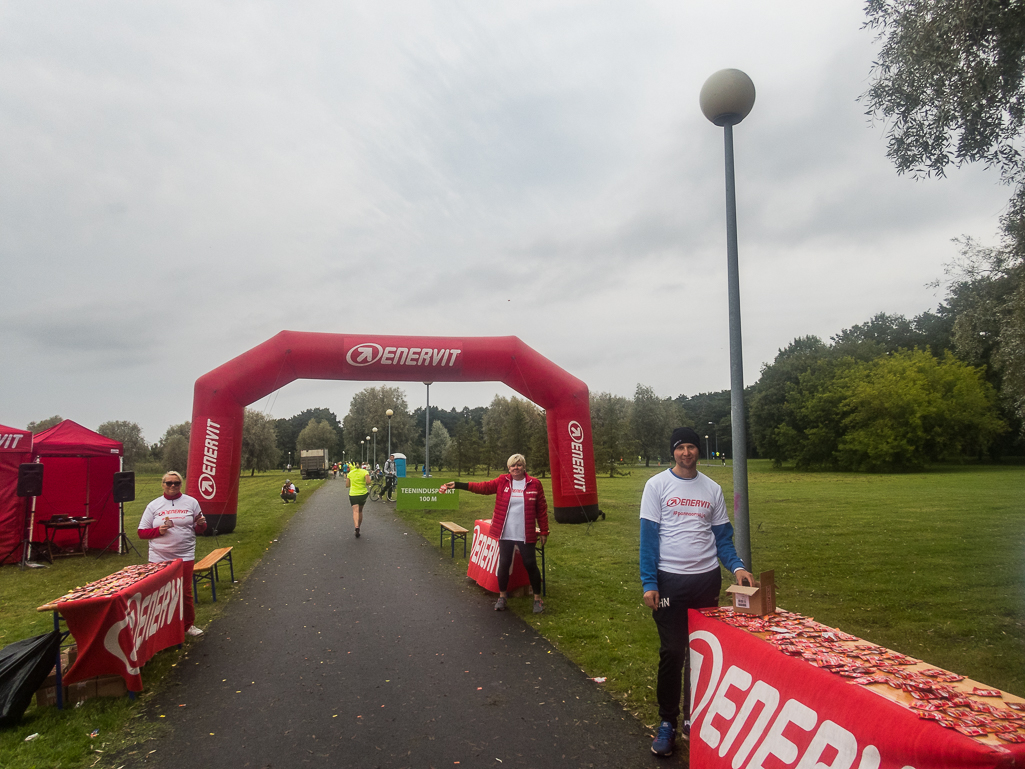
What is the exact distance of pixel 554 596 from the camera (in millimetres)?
8117

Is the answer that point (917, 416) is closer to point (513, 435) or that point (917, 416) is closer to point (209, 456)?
point (513, 435)

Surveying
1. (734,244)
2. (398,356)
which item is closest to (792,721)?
(734,244)

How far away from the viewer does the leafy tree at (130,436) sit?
205 ft

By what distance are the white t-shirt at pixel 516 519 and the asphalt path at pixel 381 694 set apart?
0.96m

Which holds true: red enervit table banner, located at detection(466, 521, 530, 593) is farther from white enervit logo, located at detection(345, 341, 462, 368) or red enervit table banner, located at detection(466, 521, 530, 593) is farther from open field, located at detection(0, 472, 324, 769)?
white enervit logo, located at detection(345, 341, 462, 368)

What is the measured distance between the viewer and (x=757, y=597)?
3480 millimetres

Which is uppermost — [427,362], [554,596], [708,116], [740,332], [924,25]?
[924,25]

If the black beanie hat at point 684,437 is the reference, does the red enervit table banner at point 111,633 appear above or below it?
below

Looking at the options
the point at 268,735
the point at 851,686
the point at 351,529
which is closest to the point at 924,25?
the point at 851,686

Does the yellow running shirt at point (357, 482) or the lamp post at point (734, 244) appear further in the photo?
the yellow running shirt at point (357, 482)

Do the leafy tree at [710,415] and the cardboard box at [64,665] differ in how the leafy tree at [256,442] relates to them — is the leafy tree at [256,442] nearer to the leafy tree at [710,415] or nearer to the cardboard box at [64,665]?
the leafy tree at [710,415]

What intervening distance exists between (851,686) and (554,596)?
5945mm

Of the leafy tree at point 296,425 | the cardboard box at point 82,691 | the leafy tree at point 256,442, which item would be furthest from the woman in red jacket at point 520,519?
the leafy tree at point 296,425

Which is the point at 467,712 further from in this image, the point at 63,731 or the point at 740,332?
the point at 740,332
